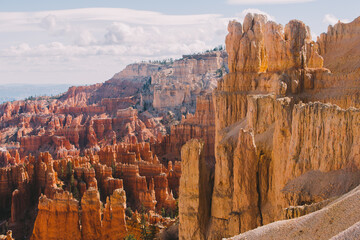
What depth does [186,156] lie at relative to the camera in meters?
15.3

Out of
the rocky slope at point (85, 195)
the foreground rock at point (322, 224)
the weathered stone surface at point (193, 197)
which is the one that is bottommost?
the rocky slope at point (85, 195)

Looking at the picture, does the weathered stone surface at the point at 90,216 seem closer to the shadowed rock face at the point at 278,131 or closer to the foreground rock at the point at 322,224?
the shadowed rock face at the point at 278,131

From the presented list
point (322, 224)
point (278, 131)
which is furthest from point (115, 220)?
point (322, 224)

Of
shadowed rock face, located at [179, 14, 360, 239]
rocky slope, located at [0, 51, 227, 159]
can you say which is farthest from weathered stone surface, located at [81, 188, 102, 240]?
rocky slope, located at [0, 51, 227, 159]

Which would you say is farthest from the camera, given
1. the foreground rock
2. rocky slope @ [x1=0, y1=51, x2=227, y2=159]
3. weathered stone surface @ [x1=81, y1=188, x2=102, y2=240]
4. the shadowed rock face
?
rocky slope @ [x1=0, y1=51, x2=227, y2=159]

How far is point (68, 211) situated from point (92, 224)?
5.42ft

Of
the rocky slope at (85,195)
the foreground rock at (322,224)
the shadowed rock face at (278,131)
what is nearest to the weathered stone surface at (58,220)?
the rocky slope at (85,195)

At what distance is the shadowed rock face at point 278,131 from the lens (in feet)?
34.8

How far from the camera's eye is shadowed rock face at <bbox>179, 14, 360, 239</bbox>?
10.6 meters

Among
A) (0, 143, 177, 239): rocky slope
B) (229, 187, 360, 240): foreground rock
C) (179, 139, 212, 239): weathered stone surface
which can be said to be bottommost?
(0, 143, 177, 239): rocky slope

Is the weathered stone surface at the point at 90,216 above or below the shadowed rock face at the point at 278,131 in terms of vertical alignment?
below

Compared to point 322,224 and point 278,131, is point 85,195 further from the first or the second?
point 322,224

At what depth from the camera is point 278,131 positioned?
13.1 metres

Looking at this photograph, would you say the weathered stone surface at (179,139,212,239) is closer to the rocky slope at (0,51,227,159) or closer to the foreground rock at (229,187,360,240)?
the foreground rock at (229,187,360,240)
